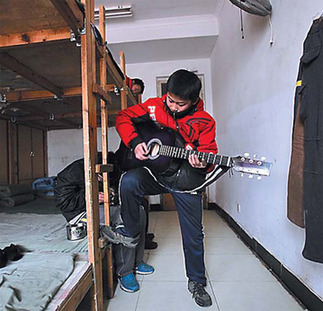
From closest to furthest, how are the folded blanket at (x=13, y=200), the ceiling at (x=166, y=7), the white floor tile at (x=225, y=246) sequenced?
the white floor tile at (x=225, y=246), the folded blanket at (x=13, y=200), the ceiling at (x=166, y=7)

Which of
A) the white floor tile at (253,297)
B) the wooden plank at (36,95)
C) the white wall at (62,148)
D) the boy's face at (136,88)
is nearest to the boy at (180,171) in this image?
the white floor tile at (253,297)

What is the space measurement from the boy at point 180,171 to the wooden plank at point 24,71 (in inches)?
27.7

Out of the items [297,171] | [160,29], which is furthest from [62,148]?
[297,171]

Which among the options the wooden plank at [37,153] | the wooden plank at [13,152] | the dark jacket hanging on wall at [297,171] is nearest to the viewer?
the dark jacket hanging on wall at [297,171]

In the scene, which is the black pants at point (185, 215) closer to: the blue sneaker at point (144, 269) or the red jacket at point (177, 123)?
the red jacket at point (177, 123)

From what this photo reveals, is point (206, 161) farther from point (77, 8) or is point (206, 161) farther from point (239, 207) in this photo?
point (239, 207)

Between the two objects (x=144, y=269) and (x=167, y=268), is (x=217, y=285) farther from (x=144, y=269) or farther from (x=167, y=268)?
(x=144, y=269)

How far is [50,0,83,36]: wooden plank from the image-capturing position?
0.79 meters

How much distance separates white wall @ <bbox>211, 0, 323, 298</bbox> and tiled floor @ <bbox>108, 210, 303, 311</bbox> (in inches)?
6.9

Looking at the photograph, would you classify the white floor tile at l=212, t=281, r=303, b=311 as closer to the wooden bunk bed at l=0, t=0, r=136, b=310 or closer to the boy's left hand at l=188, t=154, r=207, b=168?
the wooden bunk bed at l=0, t=0, r=136, b=310

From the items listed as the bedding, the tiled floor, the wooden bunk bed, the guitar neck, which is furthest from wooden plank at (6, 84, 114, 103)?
the tiled floor

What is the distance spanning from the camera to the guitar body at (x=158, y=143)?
127cm

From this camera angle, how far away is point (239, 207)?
7.14ft

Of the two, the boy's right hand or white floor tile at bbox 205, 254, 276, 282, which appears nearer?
the boy's right hand
